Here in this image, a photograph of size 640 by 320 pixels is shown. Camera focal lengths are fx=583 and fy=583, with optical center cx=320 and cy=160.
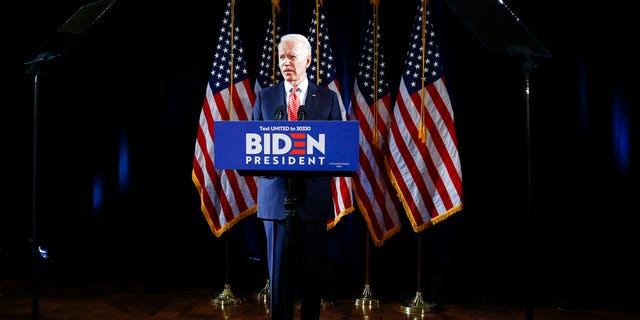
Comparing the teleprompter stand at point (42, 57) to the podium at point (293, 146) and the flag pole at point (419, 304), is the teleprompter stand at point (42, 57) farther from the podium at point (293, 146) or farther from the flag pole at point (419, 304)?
the flag pole at point (419, 304)

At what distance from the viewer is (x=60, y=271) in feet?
16.2

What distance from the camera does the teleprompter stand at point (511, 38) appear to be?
2.29 metres

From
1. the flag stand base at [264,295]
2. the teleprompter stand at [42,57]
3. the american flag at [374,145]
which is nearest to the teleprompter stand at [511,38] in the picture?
the american flag at [374,145]

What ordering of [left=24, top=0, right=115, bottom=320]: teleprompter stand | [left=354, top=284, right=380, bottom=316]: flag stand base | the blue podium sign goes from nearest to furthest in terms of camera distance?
the blue podium sign < [left=24, top=0, right=115, bottom=320]: teleprompter stand < [left=354, top=284, right=380, bottom=316]: flag stand base

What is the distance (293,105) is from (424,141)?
1491 millimetres

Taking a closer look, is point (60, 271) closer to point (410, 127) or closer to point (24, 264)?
point (24, 264)

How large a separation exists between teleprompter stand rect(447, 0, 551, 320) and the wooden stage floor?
154 centimetres

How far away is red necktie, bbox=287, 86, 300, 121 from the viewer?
2533 mm

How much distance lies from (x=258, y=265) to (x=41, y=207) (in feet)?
6.58

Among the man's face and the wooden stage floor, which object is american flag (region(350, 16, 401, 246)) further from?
the man's face

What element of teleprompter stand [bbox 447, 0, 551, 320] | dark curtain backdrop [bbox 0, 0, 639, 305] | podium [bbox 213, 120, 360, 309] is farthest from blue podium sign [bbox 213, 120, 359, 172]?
dark curtain backdrop [bbox 0, 0, 639, 305]

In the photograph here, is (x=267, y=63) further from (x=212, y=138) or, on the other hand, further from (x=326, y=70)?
(x=212, y=138)

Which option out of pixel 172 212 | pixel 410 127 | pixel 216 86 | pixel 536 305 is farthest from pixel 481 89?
pixel 172 212

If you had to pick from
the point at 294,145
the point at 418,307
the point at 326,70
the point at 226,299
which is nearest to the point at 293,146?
the point at 294,145
